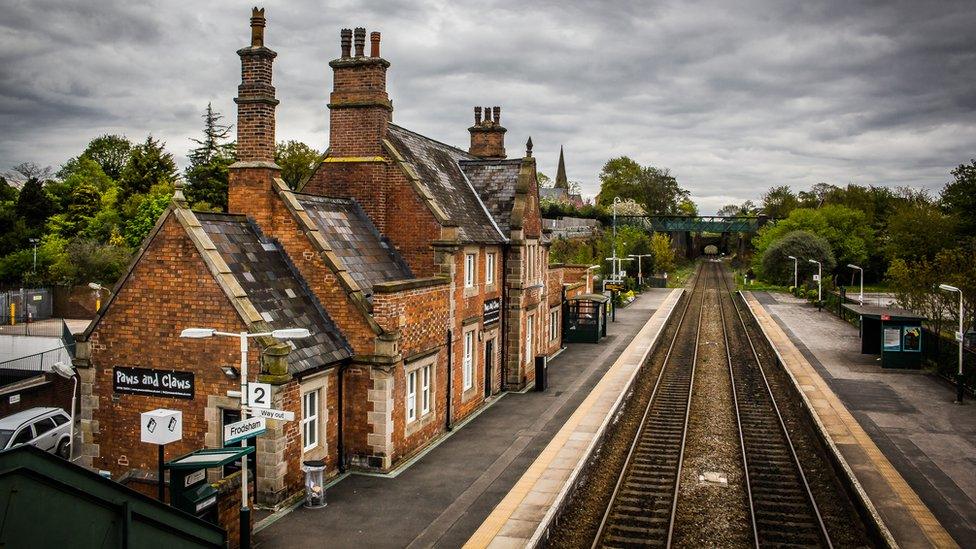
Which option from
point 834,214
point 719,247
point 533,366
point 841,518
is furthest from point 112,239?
point 719,247

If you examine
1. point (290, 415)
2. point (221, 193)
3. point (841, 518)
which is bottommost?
point (841, 518)

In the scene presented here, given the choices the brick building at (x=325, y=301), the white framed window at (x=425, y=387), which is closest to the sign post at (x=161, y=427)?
the brick building at (x=325, y=301)

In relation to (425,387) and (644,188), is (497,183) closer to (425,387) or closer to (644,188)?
(425,387)

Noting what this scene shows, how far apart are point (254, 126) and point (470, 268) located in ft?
25.4

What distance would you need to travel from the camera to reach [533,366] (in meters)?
27.5

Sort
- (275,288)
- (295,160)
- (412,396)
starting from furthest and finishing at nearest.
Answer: (295,160), (412,396), (275,288)

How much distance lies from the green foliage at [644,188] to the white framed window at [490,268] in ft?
355

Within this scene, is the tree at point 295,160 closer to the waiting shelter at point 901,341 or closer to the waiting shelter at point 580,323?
the waiting shelter at point 580,323

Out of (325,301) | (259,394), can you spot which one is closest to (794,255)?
(325,301)

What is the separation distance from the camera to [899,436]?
1952 cm

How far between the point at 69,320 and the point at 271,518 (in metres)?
42.0

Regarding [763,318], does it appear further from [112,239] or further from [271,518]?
[112,239]

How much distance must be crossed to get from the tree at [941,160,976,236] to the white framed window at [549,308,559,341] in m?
53.0

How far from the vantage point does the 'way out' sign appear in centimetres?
1133
